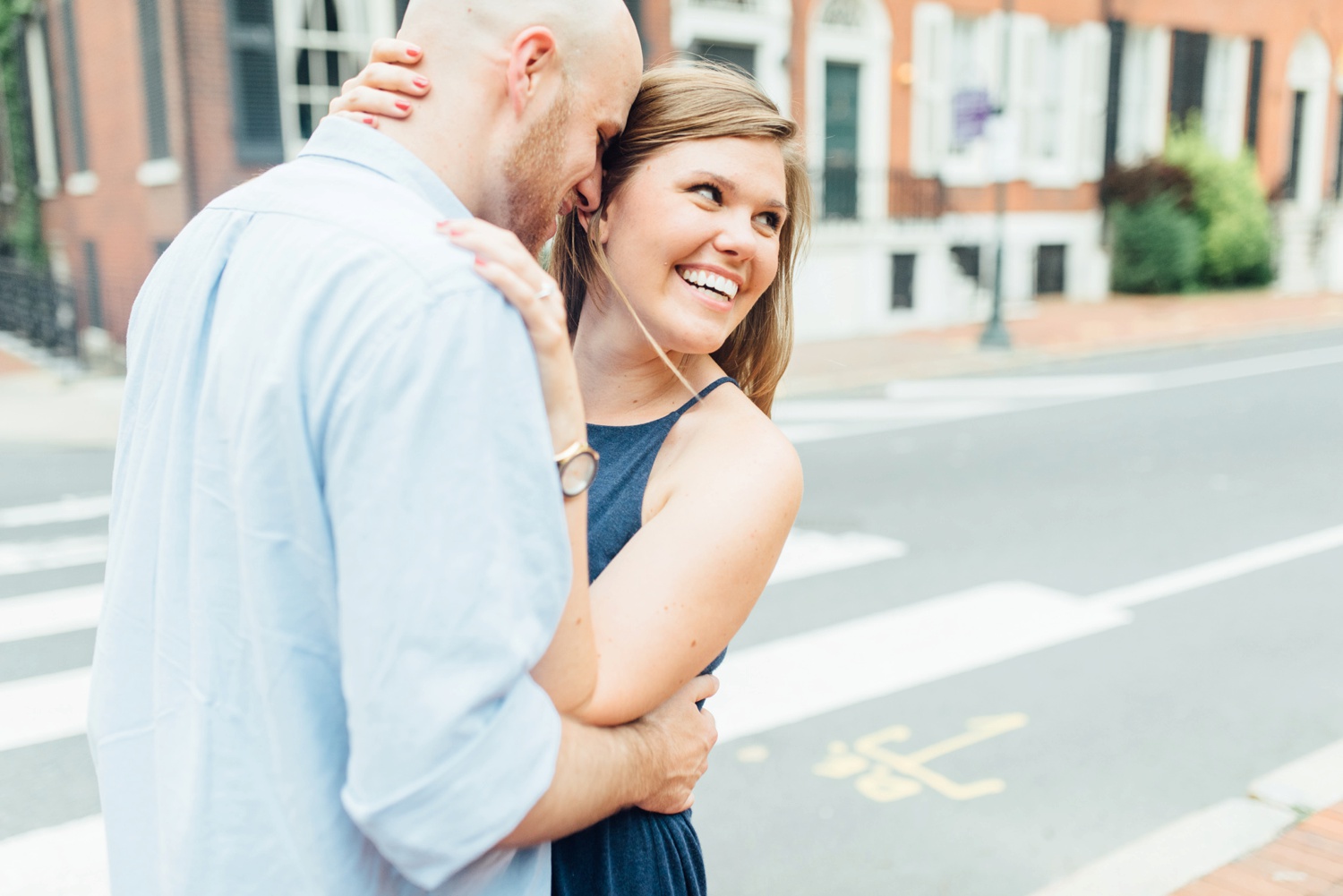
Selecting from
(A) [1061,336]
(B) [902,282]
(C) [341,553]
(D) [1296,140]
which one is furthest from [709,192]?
(D) [1296,140]

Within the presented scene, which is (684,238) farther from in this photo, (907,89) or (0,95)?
(0,95)

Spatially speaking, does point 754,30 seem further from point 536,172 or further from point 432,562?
point 432,562

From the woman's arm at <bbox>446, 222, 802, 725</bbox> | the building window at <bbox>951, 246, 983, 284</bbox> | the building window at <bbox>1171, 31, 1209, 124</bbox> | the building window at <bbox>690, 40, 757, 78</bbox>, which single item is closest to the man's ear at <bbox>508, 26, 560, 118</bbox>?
the woman's arm at <bbox>446, 222, 802, 725</bbox>

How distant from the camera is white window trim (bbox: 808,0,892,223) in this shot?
17.5 metres

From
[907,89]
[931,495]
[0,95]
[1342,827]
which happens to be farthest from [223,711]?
[0,95]

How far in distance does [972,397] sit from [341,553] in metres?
11.3

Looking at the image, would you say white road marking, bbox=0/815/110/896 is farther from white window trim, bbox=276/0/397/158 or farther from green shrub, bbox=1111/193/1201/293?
green shrub, bbox=1111/193/1201/293

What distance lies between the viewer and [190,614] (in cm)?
114

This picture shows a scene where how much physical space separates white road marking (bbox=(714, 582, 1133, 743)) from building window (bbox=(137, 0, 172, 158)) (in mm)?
11185

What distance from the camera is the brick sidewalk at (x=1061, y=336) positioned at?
44.7 feet

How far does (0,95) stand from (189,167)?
824 centimetres

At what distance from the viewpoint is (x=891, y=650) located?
4957 millimetres

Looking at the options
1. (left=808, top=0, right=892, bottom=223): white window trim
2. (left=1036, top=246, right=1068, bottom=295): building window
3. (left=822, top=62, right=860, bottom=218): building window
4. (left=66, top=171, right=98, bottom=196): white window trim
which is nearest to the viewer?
(left=66, top=171, right=98, bottom=196): white window trim

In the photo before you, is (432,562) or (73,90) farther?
(73,90)
